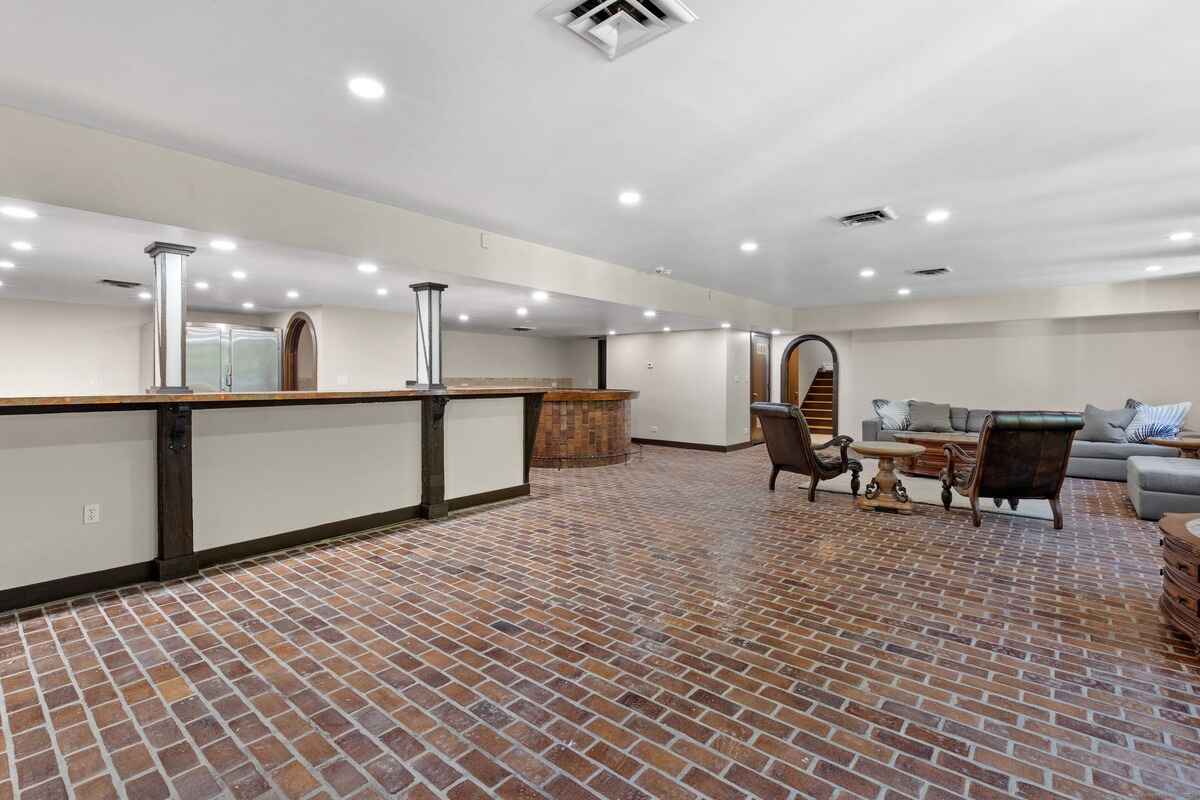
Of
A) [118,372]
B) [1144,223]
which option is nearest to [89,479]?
[118,372]

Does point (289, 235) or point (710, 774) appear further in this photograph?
point (289, 235)

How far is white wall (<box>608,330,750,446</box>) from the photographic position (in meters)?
9.69

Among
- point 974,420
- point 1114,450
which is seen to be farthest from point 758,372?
point 1114,450

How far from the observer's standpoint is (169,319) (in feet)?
12.0

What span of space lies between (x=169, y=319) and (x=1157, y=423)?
1038cm

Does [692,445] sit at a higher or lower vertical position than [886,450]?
lower

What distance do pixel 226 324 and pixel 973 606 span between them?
9764 millimetres

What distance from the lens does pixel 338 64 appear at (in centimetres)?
229

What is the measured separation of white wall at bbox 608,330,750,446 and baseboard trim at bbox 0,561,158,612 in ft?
26.2

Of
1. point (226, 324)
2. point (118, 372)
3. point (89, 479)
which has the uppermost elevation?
point (226, 324)

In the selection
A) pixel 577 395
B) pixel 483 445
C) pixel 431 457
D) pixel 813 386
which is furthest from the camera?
pixel 813 386

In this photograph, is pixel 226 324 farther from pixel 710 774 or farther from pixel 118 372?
pixel 710 774

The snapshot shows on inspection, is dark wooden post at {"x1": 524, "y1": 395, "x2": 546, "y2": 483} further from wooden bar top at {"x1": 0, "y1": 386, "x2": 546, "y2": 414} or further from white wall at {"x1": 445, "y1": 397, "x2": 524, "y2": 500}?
wooden bar top at {"x1": 0, "y1": 386, "x2": 546, "y2": 414}

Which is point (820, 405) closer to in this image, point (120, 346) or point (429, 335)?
point (429, 335)
